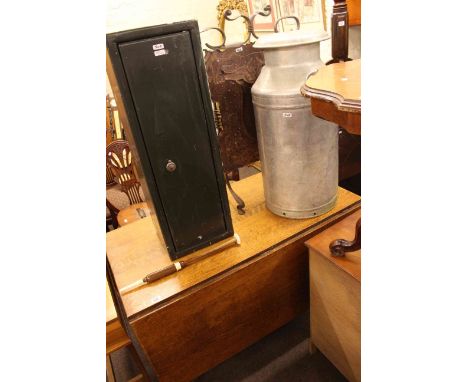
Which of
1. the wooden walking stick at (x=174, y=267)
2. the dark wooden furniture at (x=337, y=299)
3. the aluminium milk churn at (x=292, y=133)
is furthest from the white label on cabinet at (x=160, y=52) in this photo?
the dark wooden furniture at (x=337, y=299)

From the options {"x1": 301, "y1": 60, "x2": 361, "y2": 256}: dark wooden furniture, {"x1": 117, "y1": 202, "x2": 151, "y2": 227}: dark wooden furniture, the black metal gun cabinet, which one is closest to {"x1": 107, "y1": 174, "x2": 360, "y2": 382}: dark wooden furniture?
the black metal gun cabinet

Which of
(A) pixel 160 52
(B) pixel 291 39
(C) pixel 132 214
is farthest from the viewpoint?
(C) pixel 132 214

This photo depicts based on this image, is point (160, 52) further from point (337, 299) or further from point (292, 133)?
point (337, 299)

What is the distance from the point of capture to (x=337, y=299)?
4.25 feet

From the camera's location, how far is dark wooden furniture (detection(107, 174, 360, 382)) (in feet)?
3.96

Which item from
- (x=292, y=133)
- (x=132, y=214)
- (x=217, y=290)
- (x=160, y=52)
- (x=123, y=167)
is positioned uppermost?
(x=160, y=52)

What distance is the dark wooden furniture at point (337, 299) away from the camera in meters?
1.21

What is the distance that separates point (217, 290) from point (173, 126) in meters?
0.61

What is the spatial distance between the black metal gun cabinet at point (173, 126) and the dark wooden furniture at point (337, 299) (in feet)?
1.36

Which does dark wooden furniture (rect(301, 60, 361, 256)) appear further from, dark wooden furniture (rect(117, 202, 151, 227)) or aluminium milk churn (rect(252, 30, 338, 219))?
dark wooden furniture (rect(117, 202, 151, 227))

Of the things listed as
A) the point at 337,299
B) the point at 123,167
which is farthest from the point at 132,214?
the point at 337,299

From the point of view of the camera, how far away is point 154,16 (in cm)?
311
